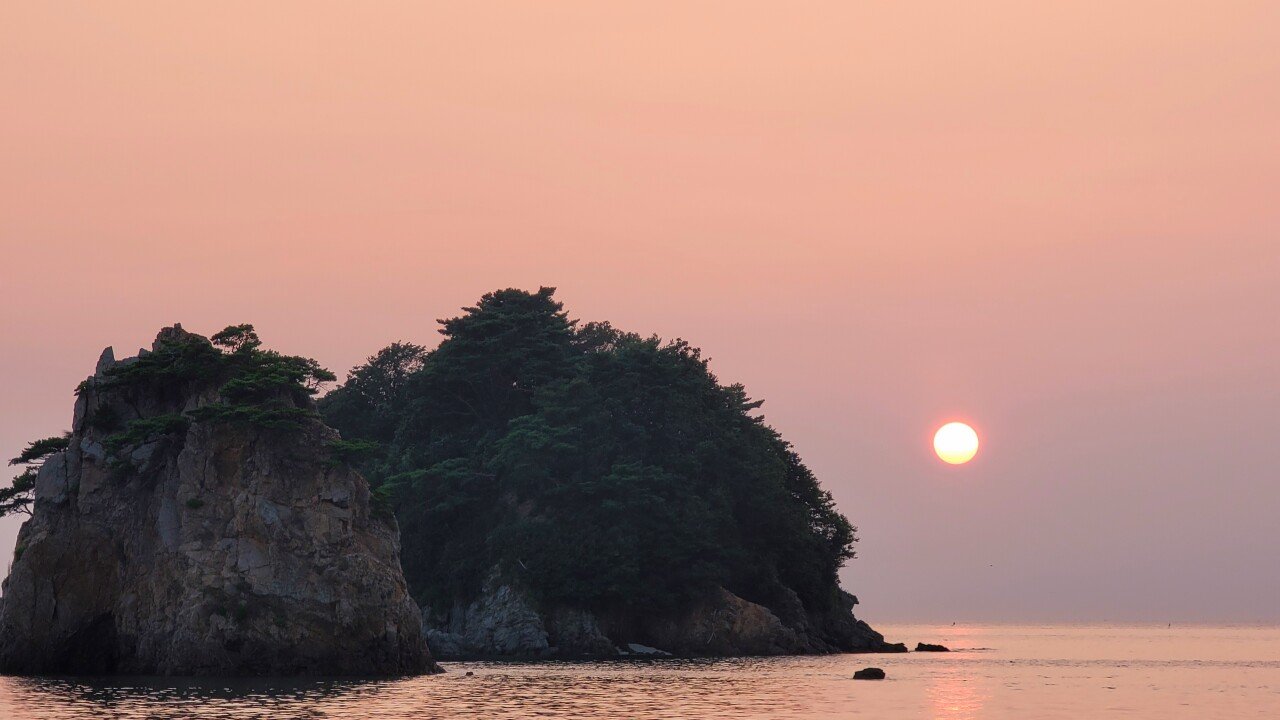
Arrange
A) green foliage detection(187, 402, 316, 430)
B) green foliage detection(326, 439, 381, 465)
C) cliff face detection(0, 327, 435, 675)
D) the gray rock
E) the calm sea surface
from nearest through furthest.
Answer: the calm sea surface < cliff face detection(0, 327, 435, 675) < green foliage detection(187, 402, 316, 430) < green foliage detection(326, 439, 381, 465) < the gray rock

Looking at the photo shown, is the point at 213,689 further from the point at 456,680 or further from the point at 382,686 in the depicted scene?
the point at 456,680

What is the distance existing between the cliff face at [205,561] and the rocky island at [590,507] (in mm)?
26224

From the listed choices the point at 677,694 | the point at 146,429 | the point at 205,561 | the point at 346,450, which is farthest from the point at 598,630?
the point at 146,429

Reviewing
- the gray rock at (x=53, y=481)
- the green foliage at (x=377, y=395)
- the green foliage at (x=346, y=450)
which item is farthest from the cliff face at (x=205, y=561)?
the green foliage at (x=377, y=395)

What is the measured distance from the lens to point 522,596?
10556 centimetres

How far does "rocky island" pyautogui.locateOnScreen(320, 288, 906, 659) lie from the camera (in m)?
106

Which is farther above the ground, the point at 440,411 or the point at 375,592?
the point at 440,411

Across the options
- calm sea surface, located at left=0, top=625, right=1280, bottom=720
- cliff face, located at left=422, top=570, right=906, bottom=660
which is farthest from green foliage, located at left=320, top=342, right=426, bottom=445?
calm sea surface, located at left=0, top=625, right=1280, bottom=720

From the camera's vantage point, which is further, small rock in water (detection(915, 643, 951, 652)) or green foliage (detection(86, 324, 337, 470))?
small rock in water (detection(915, 643, 951, 652))

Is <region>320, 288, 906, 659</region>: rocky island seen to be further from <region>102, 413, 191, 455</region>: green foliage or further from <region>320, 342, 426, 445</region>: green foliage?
<region>102, 413, 191, 455</region>: green foliage

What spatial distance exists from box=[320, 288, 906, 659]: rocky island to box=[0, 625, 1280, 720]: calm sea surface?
11402 millimetres

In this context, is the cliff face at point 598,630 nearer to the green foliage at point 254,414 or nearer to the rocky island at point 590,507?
the rocky island at point 590,507

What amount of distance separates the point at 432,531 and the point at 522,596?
38.8 ft

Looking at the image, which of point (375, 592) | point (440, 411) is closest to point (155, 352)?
point (375, 592)
